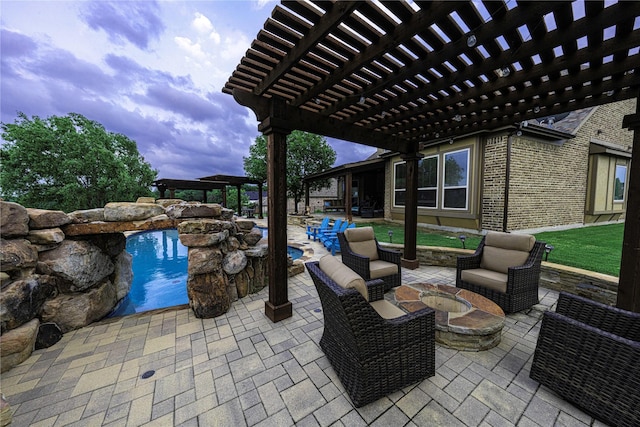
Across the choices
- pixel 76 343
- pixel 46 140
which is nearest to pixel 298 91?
pixel 76 343

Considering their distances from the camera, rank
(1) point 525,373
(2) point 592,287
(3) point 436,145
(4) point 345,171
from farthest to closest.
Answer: (4) point 345,171 → (3) point 436,145 → (2) point 592,287 → (1) point 525,373

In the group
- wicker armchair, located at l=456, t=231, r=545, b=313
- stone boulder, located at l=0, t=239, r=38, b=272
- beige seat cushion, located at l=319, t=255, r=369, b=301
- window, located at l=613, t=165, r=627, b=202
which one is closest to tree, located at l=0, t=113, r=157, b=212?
stone boulder, located at l=0, t=239, r=38, b=272

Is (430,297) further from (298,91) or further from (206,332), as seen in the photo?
(298,91)

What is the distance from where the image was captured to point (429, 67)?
2182 mm

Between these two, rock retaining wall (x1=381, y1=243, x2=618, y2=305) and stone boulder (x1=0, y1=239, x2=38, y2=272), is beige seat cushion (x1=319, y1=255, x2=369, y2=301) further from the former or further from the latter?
rock retaining wall (x1=381, y1=243, x2=618, y2=305)

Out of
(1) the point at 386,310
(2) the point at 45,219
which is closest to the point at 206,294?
(2) the point at 45,219

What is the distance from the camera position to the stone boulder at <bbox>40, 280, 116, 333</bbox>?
2697 millimetres

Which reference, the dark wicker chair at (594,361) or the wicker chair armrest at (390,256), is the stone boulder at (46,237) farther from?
the dark wicker chair at (594,361)

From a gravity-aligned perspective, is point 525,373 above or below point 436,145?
below

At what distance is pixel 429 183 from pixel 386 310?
7.63 m

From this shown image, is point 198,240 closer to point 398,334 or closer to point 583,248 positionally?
point 398,334

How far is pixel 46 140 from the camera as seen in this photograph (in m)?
10.9

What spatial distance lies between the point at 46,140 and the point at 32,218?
1340 centimetres

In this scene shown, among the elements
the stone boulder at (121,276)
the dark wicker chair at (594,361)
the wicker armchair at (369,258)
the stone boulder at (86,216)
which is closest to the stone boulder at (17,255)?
the stone boulder at (86,216)
